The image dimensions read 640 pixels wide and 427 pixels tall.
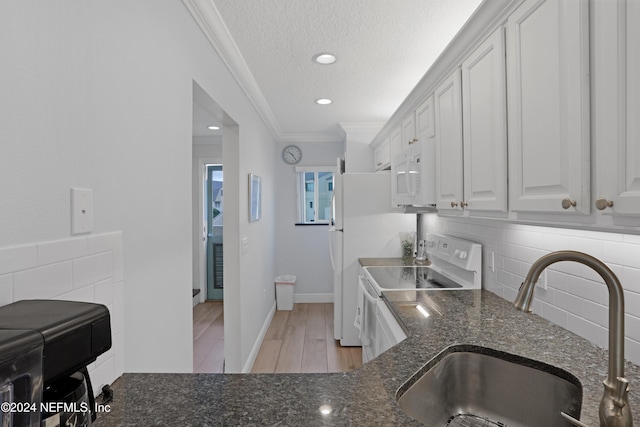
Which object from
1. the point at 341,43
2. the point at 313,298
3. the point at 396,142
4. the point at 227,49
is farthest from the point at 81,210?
the point at 313,298

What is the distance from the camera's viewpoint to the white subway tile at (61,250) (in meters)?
0.78

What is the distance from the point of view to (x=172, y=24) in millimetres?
1480

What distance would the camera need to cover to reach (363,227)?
11.3ft

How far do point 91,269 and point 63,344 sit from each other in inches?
16.1

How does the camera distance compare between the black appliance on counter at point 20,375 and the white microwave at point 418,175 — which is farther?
the white microwave at point 418,175

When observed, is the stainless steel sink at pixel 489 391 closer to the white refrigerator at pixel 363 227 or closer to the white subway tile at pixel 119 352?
the white subway tile at pixel 119 352

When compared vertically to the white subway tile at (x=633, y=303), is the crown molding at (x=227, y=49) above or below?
above

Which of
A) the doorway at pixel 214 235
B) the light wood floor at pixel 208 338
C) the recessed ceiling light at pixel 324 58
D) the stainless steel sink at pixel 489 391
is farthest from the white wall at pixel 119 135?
the doorway at pixel 214 235

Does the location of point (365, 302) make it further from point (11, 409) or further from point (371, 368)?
point (11, 409)

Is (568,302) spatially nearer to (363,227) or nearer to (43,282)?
(43,282)

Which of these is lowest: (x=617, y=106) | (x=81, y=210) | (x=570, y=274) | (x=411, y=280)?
(x=411, y=280)

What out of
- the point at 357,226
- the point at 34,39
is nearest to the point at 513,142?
the point at 34,39

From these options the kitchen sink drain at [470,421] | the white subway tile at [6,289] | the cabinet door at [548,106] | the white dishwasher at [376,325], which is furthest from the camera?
the white dishwasher at [376,325]

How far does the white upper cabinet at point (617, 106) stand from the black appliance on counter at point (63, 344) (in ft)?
3.83
